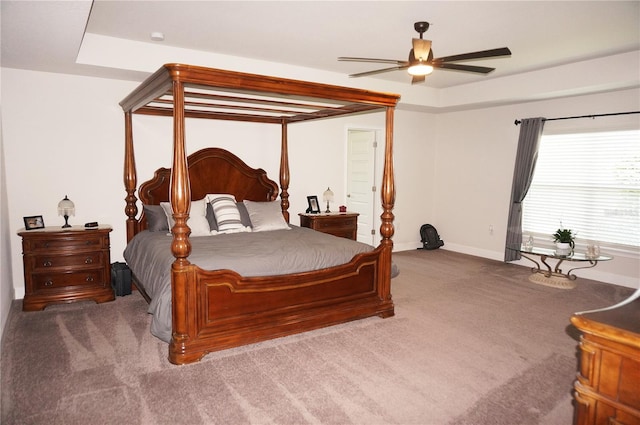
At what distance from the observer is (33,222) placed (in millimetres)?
4078

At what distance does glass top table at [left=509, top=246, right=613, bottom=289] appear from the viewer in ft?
16.0

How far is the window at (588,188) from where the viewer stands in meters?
5.01

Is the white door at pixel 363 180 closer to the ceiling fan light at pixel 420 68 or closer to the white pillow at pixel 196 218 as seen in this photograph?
the white pillow at pixel 196 218

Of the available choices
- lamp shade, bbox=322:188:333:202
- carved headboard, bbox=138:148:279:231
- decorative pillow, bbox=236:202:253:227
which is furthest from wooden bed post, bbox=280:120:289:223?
decorative pillow, bbox=236:202:253:227

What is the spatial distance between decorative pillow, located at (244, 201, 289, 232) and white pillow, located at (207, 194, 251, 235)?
5.3 inches

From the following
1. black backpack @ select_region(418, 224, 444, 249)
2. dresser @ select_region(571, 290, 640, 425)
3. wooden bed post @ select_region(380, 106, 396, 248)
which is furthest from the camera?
black backpack @ select_region(418, 224, 444, 249)

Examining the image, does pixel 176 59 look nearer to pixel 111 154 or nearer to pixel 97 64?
pixel 97 64

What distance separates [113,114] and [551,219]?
19.4 ft

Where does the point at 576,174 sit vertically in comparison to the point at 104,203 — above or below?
above

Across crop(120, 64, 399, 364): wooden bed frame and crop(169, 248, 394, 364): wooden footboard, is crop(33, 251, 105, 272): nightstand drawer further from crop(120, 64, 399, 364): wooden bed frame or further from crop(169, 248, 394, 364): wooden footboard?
crop(169, 248, 394, 364): wooden footboard

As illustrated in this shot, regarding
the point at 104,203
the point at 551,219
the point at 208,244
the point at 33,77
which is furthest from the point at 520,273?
the point at 33,77

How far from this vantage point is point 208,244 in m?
3.70

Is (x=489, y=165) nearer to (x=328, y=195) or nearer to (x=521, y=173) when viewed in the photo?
(x=521, y=173)

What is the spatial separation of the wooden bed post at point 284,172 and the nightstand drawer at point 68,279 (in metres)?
2.37
